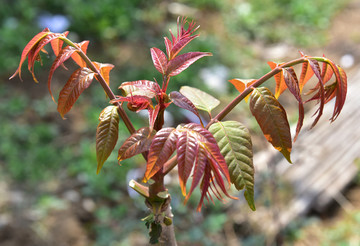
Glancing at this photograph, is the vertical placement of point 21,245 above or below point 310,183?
below

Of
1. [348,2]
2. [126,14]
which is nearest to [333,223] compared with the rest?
[126,14]

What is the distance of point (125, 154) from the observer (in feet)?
2.51

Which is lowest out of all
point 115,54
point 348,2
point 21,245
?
point 21,245

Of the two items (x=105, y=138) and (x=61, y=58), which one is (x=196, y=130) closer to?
(x=105, y=138)

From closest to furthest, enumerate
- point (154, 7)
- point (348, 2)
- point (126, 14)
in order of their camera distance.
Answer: point (126, 14)
point (154, 7)
point (348, 2)

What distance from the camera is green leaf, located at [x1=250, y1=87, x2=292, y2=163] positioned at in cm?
76

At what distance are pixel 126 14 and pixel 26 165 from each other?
220cm

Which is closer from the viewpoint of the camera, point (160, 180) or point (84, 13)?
point (160, 180)

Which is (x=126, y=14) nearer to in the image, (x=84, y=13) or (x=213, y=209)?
(x=84, y=13)

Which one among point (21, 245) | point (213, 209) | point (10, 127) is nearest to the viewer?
point (21, 245)

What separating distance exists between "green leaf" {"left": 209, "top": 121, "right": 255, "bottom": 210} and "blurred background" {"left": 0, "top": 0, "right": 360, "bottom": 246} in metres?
1.33

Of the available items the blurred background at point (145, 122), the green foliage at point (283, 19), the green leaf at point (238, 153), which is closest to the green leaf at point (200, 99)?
the green leaf at point (238, 153)

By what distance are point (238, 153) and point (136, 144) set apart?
0.19m

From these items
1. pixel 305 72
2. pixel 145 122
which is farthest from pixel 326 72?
pixel 145 122
